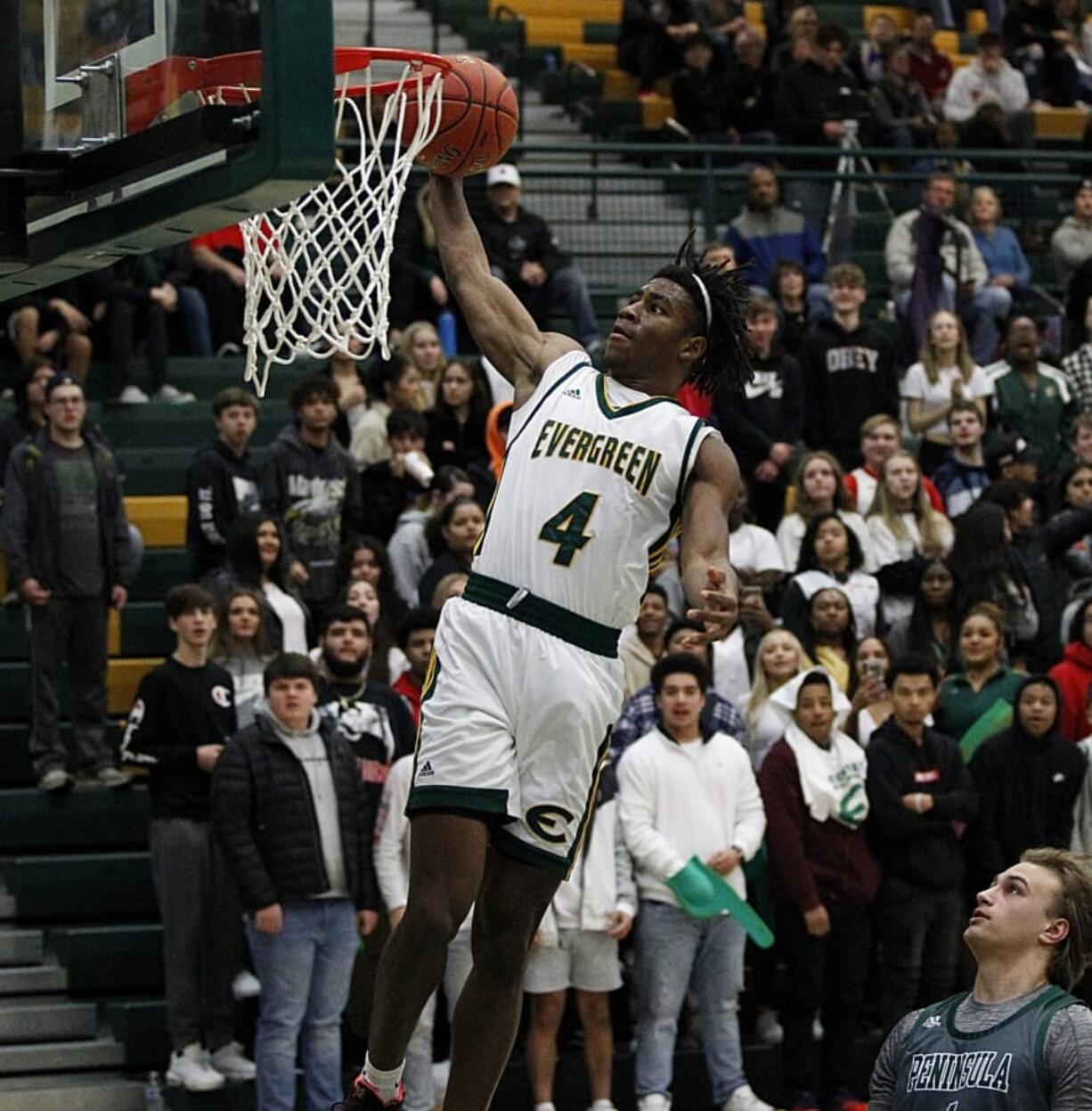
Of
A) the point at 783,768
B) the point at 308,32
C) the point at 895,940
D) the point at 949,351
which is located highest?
the point at 308,32

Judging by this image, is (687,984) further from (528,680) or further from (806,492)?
(528,680)

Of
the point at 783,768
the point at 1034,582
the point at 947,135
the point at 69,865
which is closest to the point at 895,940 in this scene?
the point at 783,768

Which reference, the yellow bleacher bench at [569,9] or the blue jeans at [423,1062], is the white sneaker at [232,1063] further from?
the yellow bleacher bench at [569,9]

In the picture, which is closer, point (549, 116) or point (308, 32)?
point (308, 32)

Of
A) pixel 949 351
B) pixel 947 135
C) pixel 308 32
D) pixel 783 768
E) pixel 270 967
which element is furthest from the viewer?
pixel 947 135

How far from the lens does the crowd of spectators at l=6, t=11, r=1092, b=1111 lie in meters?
11.2

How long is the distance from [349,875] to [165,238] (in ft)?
17.2

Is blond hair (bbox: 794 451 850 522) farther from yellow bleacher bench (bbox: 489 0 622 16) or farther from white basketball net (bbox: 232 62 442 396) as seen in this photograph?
yellow bleacher bench (bbox: 489 0 622 16)

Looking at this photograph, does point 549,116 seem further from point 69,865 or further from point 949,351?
point 69,865

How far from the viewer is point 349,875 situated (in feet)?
36.2

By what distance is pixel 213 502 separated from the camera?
1267cm

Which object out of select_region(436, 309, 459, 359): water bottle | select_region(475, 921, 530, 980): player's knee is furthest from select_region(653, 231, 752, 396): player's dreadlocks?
select_region(436, 309, 459, 359): water bottle

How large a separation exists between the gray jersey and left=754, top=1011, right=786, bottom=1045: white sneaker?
5.50 meters

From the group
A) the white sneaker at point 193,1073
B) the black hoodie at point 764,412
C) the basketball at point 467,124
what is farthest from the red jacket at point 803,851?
the basketball at point 467,124
